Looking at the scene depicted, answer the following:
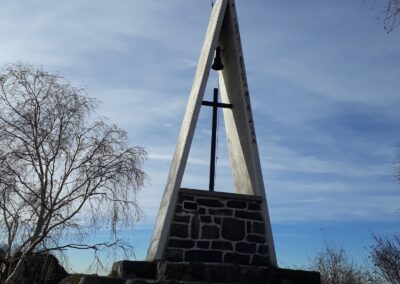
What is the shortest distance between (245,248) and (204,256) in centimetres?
64

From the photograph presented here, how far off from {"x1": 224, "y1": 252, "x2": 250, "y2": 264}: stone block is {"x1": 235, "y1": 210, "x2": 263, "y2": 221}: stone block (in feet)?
1.86

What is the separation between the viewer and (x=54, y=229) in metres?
12.1

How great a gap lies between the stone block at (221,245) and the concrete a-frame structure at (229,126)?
596mm

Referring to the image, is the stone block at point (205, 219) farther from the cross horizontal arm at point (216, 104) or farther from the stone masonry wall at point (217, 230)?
the cross horizontal arm at point (216, 104)

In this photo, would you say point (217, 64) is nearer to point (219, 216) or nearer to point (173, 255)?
point (219, 216)

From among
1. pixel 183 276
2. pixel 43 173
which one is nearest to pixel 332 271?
pixel 43 173

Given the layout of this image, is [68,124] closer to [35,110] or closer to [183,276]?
[35,110]

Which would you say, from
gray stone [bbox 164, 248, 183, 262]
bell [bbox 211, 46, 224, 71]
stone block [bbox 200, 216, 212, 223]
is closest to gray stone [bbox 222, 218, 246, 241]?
stone block [bbox 200, 216, 212, 223]

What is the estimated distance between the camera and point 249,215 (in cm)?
719

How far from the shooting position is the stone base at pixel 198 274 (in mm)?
6176

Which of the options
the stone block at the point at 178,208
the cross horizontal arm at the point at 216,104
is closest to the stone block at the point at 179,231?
the stone block at the point at 178,208

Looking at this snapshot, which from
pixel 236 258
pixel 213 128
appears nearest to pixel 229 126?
pixel 213 128

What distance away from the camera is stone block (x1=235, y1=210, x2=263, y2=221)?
7137mm

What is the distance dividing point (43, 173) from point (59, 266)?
2487mm
